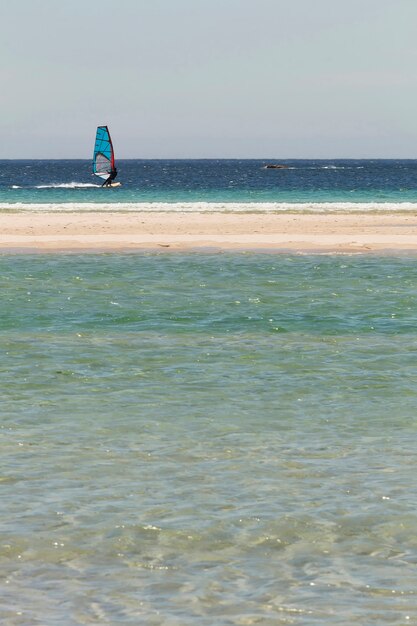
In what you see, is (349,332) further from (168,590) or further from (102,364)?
(168,590)

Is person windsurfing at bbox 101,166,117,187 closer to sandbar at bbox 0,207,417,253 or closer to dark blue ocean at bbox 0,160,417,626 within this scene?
sandbar at bbox 0,207,417,253

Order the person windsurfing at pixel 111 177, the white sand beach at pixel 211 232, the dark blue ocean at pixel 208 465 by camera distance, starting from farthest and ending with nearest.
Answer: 1. the person windsurfing at pixel 111 177
2. the white sand beach at pixel 211 232
3. the dark blue ocean at pixel 208 465

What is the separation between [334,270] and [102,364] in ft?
45.0

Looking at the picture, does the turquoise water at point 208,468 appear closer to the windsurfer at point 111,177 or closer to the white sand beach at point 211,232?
the white sand beach at point 211,232

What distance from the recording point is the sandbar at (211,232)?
33.4 m

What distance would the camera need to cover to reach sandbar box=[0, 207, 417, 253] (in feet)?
110

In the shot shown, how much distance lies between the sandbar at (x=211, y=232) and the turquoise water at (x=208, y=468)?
13763 mm

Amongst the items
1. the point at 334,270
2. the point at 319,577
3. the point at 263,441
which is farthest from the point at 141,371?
the point at 334,270

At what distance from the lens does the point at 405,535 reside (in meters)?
7.77

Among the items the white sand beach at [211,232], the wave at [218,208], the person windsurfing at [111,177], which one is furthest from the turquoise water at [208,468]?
the person windsurfing at [111,177]

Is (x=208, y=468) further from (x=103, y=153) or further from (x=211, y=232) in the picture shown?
(x=103, y=153)

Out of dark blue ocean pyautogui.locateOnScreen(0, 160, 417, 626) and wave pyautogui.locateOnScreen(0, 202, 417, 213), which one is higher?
wave pyautogui.locateOnScreen(0, 202, 417, 213)

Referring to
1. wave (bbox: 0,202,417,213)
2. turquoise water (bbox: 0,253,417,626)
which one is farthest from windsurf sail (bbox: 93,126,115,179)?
turquoise water (bbox: 0,253,417,626)

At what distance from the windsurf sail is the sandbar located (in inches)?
1191
